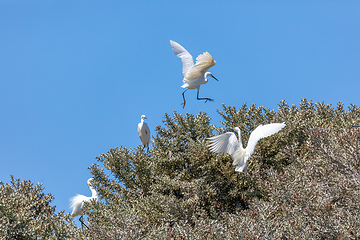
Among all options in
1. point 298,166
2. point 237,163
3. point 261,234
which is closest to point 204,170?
point 237,163

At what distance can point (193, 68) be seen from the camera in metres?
14.0

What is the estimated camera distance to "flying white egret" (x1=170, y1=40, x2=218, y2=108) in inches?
539

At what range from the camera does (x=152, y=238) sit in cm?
1016

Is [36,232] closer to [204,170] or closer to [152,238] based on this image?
[152,238]

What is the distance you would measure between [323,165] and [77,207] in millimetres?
7764

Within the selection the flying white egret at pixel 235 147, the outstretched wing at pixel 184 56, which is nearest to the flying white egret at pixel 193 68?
the outstretched wing at pixel 184 56

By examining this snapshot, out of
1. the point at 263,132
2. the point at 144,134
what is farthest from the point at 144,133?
the point at 263,132

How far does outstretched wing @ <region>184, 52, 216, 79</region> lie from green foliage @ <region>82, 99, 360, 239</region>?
3.97 feet

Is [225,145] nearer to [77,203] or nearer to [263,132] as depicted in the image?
[263,132]

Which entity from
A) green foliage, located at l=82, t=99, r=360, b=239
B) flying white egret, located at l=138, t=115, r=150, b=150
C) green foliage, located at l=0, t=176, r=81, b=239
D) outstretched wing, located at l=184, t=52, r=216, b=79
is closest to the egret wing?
flying white egret, located at l=138, t=115, r=150, b=150

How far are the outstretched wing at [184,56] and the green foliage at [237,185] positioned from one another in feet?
4.56

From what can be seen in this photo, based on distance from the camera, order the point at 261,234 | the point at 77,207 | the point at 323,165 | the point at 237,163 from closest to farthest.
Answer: the point at 261,234 < the point at 323,165 < the point at 237,163 < the point at 77,207

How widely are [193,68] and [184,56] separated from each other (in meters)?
0.51

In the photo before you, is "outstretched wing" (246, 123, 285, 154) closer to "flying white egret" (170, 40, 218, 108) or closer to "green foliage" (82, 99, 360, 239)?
"green foliage" (82, 99, 360, 239)
